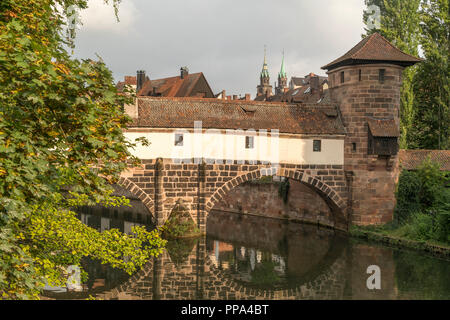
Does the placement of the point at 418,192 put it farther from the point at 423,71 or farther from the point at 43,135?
the point at 43,135

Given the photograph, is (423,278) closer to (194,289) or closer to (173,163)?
(194,289)

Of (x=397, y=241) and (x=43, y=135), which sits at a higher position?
(x=43, y=135)

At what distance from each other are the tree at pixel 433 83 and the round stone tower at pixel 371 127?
7.53m

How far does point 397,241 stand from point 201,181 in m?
9.81

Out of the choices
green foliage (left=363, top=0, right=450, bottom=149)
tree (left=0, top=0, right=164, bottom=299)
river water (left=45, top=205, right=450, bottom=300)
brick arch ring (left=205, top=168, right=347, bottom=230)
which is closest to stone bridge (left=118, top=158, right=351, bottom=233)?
brick arch ring (left=205, top=168, right=347, bottom=230)

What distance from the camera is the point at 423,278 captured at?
1720cm

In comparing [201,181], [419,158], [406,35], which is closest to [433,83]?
[406,35]

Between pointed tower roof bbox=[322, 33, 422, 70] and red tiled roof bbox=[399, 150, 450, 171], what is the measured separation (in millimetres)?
5216

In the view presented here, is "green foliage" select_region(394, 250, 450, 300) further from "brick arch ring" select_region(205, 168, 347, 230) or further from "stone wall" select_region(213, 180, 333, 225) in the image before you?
"stone wall" select_region(213, 180, 333, 225)

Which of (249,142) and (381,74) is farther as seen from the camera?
(381,74)

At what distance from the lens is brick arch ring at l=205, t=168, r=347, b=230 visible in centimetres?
2394

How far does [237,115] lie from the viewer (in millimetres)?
24766

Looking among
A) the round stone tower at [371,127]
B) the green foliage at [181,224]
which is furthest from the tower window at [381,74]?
the green foliage at [181,224]
